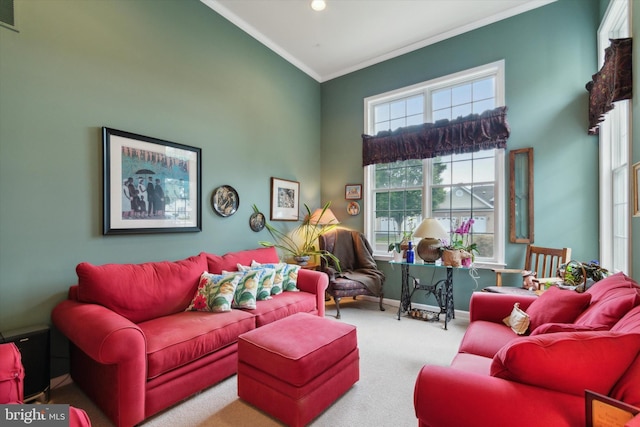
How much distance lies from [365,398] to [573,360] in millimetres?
1409

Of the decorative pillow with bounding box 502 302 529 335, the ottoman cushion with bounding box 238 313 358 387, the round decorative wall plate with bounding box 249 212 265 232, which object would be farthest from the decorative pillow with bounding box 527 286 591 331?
the round decorative wall plate with bounding box 249 212 265 232

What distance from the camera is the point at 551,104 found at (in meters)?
3.14

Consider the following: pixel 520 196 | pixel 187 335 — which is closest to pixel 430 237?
pixel 520 196

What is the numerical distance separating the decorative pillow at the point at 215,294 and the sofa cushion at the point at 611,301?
94.1 inches

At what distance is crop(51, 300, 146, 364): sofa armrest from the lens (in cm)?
156

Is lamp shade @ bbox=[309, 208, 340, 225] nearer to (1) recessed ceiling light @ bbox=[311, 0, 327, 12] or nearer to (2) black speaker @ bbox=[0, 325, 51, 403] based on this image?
A: (1) recessed ceiling light @ bbox=[311, 0, 327, 12]

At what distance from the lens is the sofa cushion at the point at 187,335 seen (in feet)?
5.84

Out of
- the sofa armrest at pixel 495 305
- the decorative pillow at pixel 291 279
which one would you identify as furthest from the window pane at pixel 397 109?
the sofa armrest at pixel 495 305

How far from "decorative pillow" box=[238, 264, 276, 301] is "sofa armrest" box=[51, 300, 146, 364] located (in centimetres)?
119

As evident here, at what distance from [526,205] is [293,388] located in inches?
129

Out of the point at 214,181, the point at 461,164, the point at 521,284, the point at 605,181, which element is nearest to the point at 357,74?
the point at 461,164

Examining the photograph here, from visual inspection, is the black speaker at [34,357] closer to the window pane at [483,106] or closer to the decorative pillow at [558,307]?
the decorative pillow at [558,307]

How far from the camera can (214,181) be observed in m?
3.25

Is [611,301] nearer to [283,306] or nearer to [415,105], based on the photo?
[283,306]
